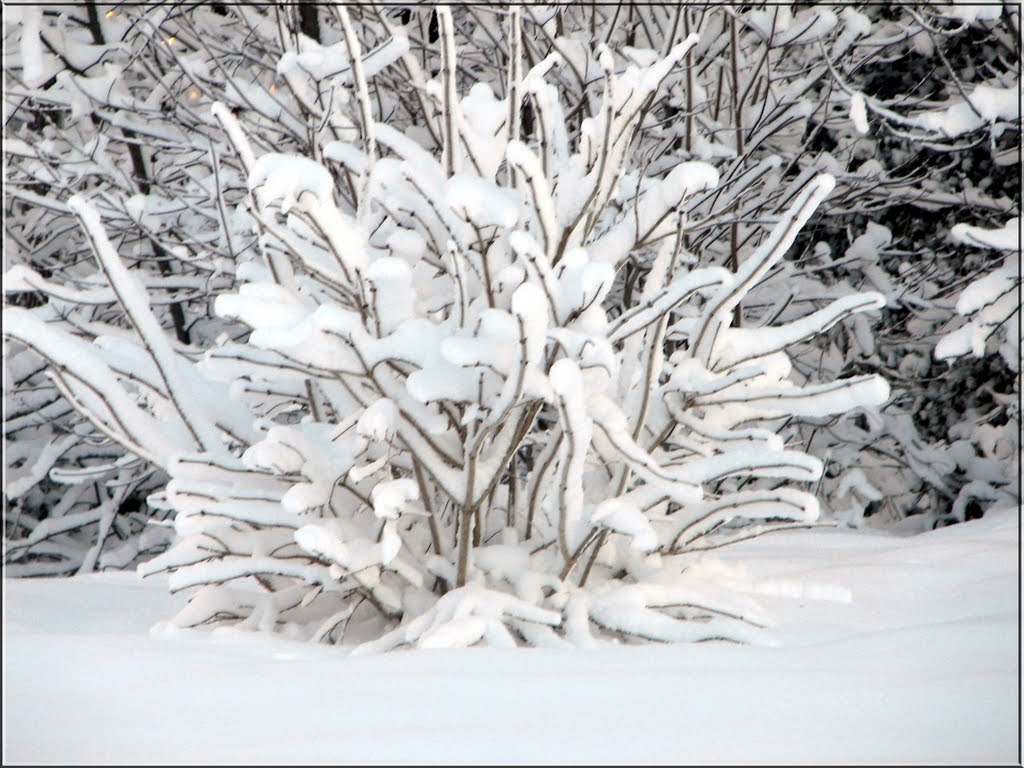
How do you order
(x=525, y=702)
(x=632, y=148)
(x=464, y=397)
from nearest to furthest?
(x=525, y=702), (x=464, y=397), (x=632, y=148)

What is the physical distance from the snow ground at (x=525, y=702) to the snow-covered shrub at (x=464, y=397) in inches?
11.1

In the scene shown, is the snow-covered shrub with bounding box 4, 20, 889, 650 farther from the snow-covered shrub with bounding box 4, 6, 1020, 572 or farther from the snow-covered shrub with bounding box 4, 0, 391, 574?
the snow-covered shrub with bounding box 4, 0, 391, 574

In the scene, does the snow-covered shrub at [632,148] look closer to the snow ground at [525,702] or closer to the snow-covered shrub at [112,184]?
the snow-covered shrub at [112,184]

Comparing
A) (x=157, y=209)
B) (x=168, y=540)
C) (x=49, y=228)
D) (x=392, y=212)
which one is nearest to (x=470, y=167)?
(x=392, y=212)

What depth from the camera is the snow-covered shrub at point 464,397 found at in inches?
72.9

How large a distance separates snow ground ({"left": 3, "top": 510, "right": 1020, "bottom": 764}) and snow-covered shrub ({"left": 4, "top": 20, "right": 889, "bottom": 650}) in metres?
0.28

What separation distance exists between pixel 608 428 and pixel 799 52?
4.93 m

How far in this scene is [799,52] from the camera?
619 centimetres

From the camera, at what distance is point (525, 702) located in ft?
4.16

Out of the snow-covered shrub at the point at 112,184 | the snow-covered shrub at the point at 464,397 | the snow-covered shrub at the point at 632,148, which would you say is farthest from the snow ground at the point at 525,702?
the snow-covered shrub at the point at 112,184

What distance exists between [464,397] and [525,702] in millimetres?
721

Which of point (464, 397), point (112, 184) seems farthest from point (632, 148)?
point (464, 397)

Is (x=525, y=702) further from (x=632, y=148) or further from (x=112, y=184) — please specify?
(x=112, y=184)

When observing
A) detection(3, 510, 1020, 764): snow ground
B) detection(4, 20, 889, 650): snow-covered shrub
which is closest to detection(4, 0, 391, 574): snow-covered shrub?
detection(4, 20, 889, 650): snow-covered shrub
